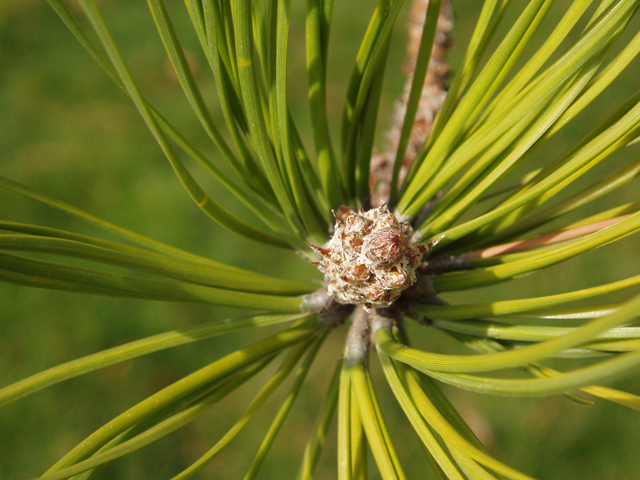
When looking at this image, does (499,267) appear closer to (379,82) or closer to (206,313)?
(379,82)

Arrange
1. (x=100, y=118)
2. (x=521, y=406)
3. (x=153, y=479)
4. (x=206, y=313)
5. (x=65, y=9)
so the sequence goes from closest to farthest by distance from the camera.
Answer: (x=65, y=9) → (x=153, y=479) → (x=521, y=406) → (x=206, y=313) → (x=100, y=118)

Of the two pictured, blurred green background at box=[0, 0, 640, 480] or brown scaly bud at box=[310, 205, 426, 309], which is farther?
blurred green background at box=[0, 0, 640, 480]

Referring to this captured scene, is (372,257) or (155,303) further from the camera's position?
(155,303)

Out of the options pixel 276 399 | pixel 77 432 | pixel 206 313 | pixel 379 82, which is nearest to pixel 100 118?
pixel 206 313

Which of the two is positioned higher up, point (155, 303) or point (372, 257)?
point (155, 303)
